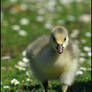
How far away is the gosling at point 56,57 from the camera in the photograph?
16.9 ft

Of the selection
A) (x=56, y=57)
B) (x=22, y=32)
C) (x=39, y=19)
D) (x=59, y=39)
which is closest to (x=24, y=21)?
(x=39, y=19)

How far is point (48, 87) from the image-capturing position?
20.7 ft

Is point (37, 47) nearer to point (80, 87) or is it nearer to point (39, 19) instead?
point (80, 87)

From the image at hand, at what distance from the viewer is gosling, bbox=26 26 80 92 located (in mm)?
5137

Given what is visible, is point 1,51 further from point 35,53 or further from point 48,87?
point 35,53

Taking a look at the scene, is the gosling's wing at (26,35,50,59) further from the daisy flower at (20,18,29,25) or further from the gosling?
the daisy flower at (20,18,29,25)

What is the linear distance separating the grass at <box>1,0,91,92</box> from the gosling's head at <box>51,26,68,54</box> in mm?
1268

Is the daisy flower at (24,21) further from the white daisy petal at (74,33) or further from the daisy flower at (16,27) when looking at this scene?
the white daisy petal at (74,33)

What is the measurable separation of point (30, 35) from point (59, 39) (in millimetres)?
4737

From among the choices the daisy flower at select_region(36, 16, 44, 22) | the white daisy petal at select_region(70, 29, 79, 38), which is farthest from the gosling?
the daisy flower at select_region(36, 16, 44, 22)

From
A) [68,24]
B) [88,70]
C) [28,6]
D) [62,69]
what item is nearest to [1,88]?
[62,69]

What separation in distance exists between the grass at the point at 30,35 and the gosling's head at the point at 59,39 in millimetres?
1268

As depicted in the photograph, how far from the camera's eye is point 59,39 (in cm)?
507

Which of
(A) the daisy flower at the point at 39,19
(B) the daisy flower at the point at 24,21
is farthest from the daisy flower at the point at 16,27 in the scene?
(A) the daisy flower at the point at 39,19
